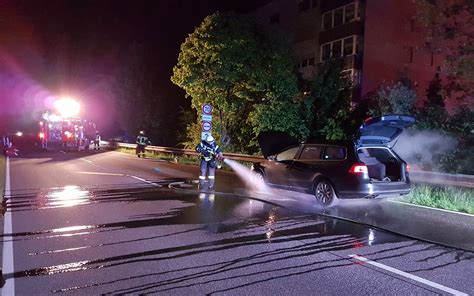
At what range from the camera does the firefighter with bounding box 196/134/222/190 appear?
12.3 m

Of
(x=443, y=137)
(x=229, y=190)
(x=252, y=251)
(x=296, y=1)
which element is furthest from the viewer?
(x=296, y=1)

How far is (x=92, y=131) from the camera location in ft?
108

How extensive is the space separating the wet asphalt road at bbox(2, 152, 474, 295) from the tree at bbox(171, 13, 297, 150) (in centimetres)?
1248

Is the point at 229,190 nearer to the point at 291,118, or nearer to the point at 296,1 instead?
the point at 291,118

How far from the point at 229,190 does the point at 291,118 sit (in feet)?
31.7

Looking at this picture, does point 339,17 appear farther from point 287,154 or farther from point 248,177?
point 287,154

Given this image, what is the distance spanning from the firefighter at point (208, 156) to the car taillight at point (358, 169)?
4111 millimetres

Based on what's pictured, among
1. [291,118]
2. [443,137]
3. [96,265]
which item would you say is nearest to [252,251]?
[96,265]

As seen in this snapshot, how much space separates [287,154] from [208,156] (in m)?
2.23

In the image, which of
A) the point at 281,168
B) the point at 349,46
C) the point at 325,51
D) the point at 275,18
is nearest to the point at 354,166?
the point at 281,168

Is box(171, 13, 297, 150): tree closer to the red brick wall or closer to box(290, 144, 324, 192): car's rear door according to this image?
the red brick wall

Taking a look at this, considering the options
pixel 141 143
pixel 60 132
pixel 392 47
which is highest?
pixel 392 47

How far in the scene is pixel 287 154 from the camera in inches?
456

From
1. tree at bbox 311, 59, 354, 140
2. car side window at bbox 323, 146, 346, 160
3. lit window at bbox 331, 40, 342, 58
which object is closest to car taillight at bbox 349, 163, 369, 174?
car side window at bbox 323, 146, 346, 160
